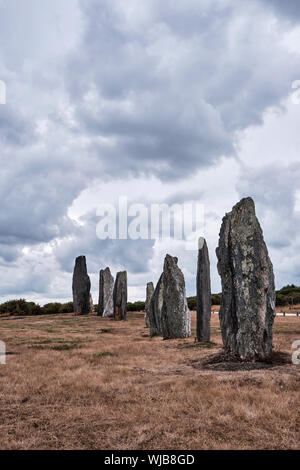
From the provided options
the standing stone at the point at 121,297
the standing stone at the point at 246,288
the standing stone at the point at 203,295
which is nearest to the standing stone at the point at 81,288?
the standing stone at the point at 121,297

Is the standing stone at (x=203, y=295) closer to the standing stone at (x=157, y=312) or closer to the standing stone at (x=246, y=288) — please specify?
the standing stone at (x=157, y=312)

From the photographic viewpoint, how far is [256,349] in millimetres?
11500

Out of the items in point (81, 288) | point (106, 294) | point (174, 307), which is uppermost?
point (81, 288)

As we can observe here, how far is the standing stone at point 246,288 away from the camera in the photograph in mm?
11555

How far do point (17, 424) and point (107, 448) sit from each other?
6.63ft

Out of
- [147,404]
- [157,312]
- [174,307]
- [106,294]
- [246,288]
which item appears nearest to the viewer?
[147,404]

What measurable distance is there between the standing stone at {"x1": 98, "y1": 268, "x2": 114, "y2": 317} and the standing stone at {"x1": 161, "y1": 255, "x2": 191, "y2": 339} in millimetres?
18531

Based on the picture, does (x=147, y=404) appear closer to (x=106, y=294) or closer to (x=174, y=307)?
(x=174, y=307)

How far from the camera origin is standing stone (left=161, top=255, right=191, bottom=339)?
19.9 meters

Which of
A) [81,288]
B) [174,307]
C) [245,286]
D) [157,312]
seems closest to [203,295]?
[174,307]

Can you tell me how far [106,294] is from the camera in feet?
131

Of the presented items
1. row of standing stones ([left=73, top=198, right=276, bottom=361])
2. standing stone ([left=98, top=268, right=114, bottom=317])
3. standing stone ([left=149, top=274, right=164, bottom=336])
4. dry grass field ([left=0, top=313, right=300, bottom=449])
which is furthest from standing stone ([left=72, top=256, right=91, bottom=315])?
row of standing stones ([left=73, top=198, right=276, bottom=361])

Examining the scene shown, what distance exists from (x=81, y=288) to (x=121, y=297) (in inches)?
348
